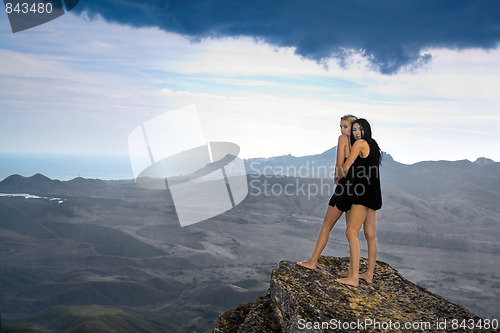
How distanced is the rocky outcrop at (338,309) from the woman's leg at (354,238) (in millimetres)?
175

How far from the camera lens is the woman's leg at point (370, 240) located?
8977 millimetres

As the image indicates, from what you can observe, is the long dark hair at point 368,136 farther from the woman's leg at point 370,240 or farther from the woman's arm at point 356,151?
the woman's leg at point 370,240

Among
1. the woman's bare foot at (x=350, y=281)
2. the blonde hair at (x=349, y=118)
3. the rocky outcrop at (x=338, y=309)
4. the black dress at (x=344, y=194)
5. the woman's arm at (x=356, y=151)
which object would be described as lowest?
the rocky outcrop at (x=338, y=309)

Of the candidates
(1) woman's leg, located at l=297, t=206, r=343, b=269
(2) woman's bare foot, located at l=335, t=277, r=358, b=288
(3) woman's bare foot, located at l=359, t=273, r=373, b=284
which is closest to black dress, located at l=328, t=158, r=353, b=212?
(1) woman's leg, located at l=297, t=206, r=343, b=269

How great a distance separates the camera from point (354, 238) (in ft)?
28.6

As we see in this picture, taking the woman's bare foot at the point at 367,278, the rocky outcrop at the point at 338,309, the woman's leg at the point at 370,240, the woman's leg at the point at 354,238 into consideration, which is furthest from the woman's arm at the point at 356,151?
the woman's bare foot at the point at 367,278

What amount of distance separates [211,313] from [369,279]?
115m

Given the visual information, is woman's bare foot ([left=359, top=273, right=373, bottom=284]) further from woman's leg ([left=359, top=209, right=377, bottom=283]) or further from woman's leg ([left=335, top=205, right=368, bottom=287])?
woman's leg ([left=335, top=205, right=368, bottom=287])

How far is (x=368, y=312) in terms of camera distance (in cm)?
793

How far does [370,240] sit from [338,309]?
6.54 feet

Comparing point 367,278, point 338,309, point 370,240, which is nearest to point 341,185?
point 370,240

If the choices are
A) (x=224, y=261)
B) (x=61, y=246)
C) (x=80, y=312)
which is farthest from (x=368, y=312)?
(x=61, y=246)

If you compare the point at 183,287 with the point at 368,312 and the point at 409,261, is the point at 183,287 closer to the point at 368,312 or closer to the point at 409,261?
the point at 409,261

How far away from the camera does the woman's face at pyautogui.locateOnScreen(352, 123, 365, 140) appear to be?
8.45 m
